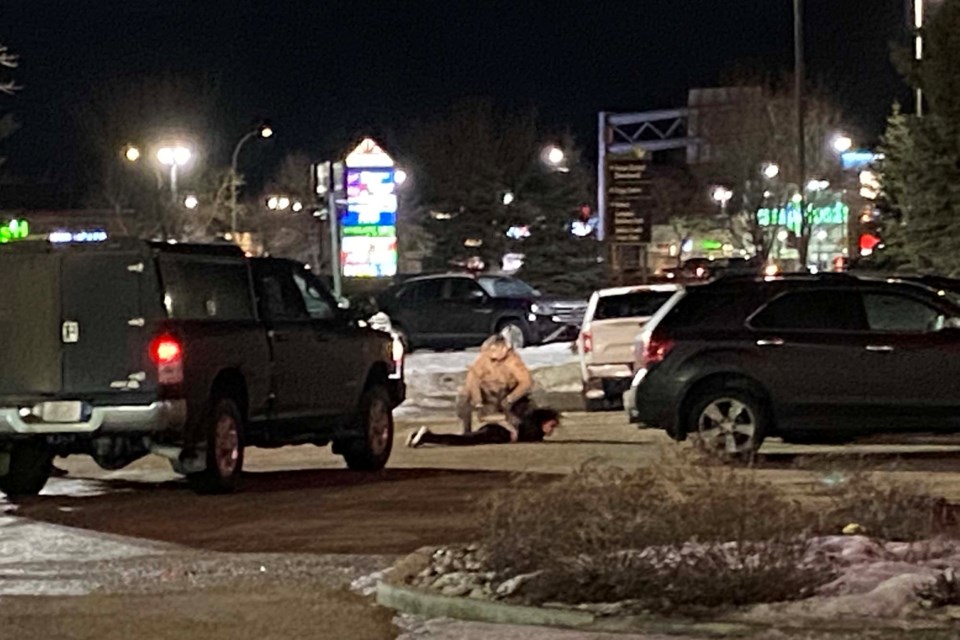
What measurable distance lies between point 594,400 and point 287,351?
898cm

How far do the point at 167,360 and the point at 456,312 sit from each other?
25.1 metres

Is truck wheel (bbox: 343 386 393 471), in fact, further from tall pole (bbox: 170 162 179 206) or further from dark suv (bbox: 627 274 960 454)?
tall pole (bbox: 170 162 179 206)

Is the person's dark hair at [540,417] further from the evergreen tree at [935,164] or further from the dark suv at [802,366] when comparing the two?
the evergreen tree at [935,164]

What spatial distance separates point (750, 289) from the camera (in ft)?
57.2

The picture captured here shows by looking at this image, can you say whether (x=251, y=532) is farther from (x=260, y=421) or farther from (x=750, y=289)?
(x=750, y=289)

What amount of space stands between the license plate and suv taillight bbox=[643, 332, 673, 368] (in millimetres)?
5323

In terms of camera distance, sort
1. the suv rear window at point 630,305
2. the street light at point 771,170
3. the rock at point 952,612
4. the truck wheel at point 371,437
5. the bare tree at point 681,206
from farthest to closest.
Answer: the bare tree at point 681,206, the street light at point 771,170, the suv rear window at point 630,305, the truck wheel at point 371,437, the rock at point 952,612

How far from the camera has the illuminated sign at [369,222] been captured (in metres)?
37.0

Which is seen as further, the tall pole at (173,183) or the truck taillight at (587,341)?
the tall pole at (173,183)

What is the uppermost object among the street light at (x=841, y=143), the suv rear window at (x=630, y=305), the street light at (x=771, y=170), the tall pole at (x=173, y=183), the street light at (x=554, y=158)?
the street light at (x=554, y=158)

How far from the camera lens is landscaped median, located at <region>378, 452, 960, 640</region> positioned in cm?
896

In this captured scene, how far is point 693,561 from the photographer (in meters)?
9.70

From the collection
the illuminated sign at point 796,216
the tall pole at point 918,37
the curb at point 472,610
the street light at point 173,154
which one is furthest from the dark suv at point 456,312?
the curb at point 472,610

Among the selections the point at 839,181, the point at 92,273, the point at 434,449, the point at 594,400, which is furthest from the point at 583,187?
the point at 92,273
